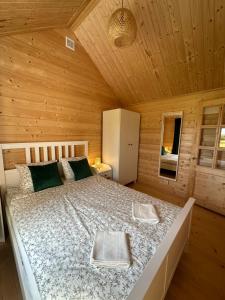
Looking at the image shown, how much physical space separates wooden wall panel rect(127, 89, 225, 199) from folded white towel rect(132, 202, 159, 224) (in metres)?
1.83

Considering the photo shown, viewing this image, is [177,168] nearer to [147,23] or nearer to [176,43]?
[176,43]

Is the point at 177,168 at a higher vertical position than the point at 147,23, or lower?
lower

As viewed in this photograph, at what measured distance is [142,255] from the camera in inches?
40.7

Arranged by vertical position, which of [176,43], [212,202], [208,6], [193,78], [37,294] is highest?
[208,6]

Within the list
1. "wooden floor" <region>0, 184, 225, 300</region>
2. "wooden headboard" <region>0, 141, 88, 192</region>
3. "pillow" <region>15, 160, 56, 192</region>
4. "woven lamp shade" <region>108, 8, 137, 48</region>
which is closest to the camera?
"wooden floor" <region>0, 184, 225, 300</region>

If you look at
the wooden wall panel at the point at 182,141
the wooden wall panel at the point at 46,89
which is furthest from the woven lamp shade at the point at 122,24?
the wooden wall panel at the point at 182,141

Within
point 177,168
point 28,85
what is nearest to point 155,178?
point 177,168

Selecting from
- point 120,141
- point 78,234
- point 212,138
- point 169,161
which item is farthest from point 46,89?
point 212,138

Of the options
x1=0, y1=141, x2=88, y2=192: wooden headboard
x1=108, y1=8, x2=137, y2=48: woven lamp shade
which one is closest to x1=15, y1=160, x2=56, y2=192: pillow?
x1=0, y1=141, x2=88, y2=192: wooden headboard

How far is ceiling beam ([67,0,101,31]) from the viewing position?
81.3 inches

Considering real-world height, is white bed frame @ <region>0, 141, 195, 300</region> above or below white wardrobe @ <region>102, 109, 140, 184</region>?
below

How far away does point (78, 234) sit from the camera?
4.02 feet

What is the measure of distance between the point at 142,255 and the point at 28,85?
2686 millimetres

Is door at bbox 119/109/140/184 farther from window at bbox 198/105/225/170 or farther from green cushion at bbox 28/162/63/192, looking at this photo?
green cushion at bbox 28/162/63/192
